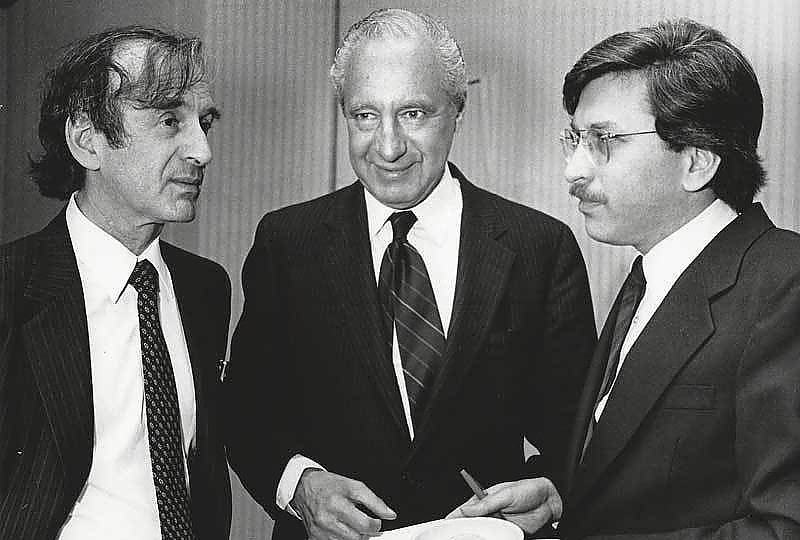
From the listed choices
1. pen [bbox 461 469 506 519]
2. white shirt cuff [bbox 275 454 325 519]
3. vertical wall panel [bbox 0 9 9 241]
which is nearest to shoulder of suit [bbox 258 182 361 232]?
white shirt cuff [bbox 275 454 325 519]

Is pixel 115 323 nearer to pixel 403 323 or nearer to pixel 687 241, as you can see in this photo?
pixel 403 323

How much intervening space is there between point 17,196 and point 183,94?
2.40 meters

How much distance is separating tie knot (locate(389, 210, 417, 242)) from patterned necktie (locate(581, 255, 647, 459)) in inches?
22.9

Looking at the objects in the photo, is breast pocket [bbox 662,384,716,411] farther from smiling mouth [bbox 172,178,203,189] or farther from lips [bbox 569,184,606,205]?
smiling mouth [bbox 172,178,203,189]

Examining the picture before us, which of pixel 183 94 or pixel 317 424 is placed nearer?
pixel 183 94

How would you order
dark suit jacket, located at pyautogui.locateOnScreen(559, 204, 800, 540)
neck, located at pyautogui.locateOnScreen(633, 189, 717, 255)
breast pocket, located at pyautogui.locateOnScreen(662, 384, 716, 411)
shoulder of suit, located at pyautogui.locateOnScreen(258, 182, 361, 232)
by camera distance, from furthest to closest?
shoulder of suit, located at pyautogui.locateOnScreen(258, 182, 361, 232) → neck, located at pyautogui.locateOnScreen(633, 189, 717, 255) → breast pocket, located at pyautogui.locateOnScreen(662, 384, 716, 411) → dark suit jacket, located at pyautogui.locateOnScreen(559, 204, 800, 540)

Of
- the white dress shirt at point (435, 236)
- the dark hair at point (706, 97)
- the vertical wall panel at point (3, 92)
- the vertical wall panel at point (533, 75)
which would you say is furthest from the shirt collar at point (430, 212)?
the vertical wall panel at point (3, 92)

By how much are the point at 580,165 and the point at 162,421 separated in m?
1.07

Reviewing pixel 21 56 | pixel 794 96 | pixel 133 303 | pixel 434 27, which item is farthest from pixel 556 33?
pixel 133 303

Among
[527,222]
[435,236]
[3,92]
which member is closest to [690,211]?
[527,222]

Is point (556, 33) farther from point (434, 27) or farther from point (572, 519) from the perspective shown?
point (572, 519)

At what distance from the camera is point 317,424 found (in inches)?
95.9

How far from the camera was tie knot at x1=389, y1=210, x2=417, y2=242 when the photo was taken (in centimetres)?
248

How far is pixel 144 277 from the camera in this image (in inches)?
86.6
